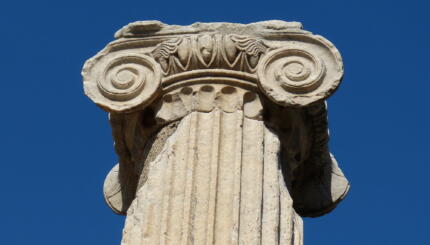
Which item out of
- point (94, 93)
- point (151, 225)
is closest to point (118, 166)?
point (94, 93)

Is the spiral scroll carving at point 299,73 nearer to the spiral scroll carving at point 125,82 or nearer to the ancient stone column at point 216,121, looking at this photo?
the ancient stone column at point 216,121

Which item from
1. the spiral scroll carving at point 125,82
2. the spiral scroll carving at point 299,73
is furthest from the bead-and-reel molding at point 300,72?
the spiral scroll carving at point 125,82

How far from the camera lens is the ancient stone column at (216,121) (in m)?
12.8

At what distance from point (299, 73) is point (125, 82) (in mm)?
1487

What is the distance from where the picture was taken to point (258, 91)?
13844 mm

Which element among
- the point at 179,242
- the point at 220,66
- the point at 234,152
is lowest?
the point at 179,242

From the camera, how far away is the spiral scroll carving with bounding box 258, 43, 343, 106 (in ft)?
45.0

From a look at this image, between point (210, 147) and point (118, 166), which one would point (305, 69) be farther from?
point (118, 166)

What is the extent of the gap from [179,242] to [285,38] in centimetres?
244

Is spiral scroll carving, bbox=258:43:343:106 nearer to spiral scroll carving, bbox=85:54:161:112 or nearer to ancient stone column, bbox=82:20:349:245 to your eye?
ancient stone column, bbox=82:20:349:245

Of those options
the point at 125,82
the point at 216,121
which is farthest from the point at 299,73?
the point at 125,82

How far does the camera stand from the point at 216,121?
13.5m

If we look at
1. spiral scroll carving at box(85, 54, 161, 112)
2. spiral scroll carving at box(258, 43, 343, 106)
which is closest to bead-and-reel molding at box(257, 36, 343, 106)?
spiral scroll carving at box(258, 43, 343, 106)

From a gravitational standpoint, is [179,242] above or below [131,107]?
below
